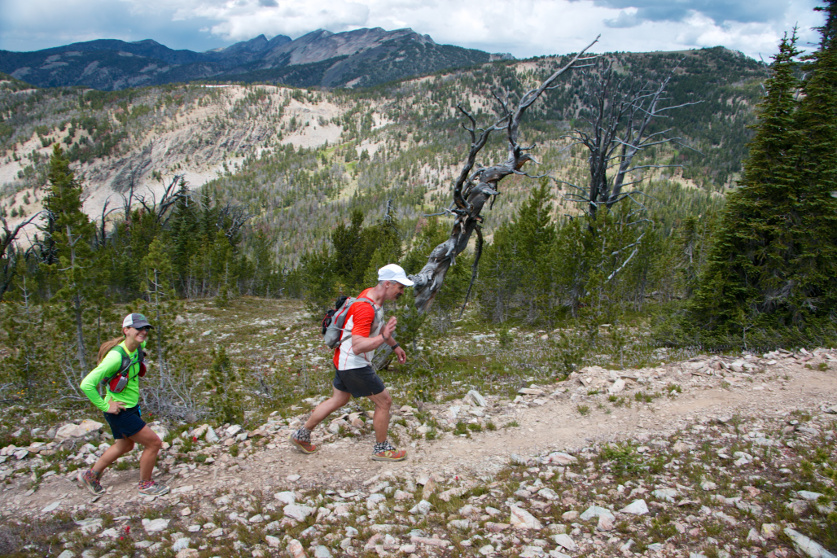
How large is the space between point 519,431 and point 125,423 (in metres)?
4.71

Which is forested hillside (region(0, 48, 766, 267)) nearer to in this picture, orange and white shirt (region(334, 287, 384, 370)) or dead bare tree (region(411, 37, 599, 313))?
dead bare tree (region(411, 37, 599, 313))

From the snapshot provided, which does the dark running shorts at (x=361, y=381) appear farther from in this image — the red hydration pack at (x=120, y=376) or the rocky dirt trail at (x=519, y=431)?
the red hydration pack at (x=120, y=376)

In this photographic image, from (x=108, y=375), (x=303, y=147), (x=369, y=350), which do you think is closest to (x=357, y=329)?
(x=369, y=350)

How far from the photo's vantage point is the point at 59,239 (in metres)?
9.85

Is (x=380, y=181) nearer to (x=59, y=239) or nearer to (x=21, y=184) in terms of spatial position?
(x=21, y=184)

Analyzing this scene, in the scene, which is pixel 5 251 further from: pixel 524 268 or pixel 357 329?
pixel 357 329

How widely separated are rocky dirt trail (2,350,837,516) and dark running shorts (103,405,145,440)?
70 cm

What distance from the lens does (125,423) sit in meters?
4.45

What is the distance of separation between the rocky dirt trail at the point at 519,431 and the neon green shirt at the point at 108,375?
1.09 m

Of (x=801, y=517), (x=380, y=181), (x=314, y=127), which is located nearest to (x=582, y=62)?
(x=801, y=517)

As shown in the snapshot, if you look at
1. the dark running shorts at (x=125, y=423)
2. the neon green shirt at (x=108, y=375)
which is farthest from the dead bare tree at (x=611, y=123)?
the dark running shorts at (x=125, y=423)

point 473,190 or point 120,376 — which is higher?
point 473,190

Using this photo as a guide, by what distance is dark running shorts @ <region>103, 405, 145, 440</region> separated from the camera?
4422mm

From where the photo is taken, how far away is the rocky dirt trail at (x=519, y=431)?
187 inches
